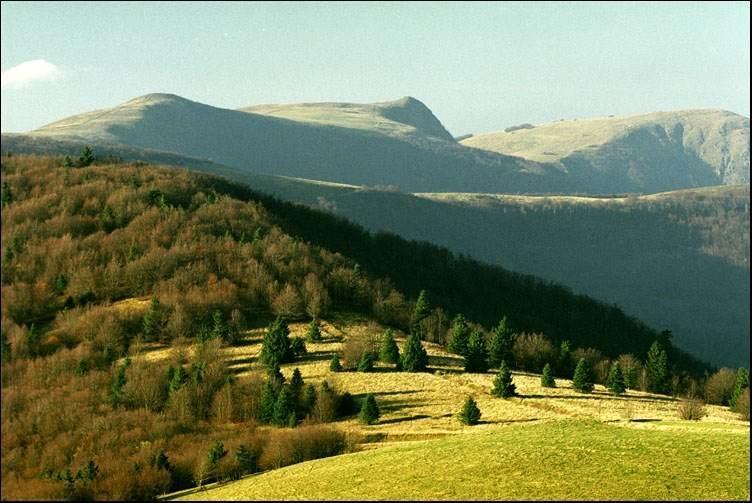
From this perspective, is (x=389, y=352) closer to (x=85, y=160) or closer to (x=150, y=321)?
(x=150, y=321)

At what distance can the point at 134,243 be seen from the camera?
124m

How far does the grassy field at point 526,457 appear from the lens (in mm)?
35344

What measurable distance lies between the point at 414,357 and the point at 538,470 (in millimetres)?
42306

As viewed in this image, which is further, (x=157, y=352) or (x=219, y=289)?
(x=219, y=289)

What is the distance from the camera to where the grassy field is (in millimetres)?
35344

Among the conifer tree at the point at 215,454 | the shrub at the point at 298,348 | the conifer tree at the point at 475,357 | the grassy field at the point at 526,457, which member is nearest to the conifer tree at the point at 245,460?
the conifer tree at the point at 215,454

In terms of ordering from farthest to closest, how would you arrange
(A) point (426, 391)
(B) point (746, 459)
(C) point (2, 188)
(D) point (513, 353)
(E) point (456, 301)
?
(E) point (456, 301)
(C) point (2, 188)
(D) point (513, 353)
(A) point (426, 391)
(B) point (746, 459)

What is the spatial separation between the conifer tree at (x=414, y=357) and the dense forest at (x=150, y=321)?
1425 centimetres

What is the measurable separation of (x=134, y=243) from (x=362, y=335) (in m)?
55.8

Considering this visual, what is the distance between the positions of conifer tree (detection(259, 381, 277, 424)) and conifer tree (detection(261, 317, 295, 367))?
13.0m

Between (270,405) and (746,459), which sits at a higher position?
(746,459)

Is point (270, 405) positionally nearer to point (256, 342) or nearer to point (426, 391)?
point (426, 391)

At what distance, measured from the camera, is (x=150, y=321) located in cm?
9475

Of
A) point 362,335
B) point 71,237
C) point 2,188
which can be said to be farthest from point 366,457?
point 2,188
